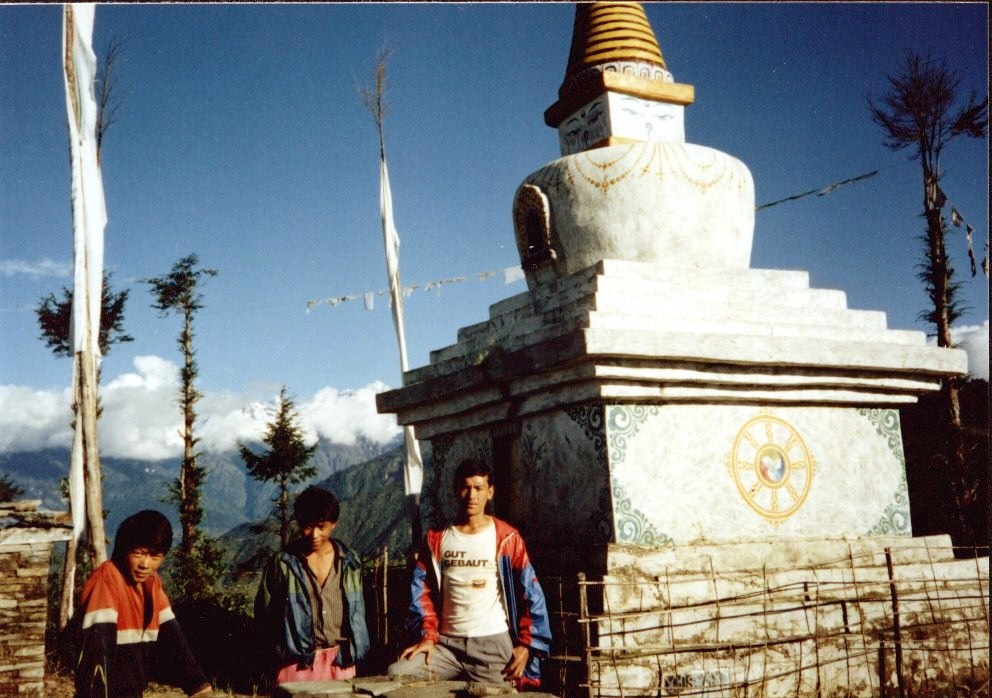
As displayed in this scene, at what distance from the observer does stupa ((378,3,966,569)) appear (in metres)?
6.38

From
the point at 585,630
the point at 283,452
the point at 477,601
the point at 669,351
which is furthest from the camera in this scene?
the point at 283,452

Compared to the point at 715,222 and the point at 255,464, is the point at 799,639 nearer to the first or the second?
the point at 715,222

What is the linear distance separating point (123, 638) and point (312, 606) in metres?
1.01

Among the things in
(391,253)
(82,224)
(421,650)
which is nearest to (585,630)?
(421,650)

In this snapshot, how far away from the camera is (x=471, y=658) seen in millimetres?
4762

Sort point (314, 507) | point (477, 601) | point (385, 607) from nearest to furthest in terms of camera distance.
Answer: point (314, 507) < point (477, 601) < point (385, 607)

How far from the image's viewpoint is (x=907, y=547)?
680 centimetres

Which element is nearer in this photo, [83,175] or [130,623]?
[130,623]

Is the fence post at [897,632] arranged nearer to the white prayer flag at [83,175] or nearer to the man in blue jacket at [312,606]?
the man in blue jacket at [312,606]

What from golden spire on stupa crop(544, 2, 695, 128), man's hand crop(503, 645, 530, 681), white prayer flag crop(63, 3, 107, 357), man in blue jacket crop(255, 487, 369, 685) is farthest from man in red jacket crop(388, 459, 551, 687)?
white prayer flag crop(63, 3, 107, 357)

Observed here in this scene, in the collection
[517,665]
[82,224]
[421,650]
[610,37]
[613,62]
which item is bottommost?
[517,665]

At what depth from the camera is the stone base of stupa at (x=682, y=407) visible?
20.8 ft

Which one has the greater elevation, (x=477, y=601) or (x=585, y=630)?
(x=477, y=601)

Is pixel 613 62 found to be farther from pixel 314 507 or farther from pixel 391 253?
pixel 391 253
